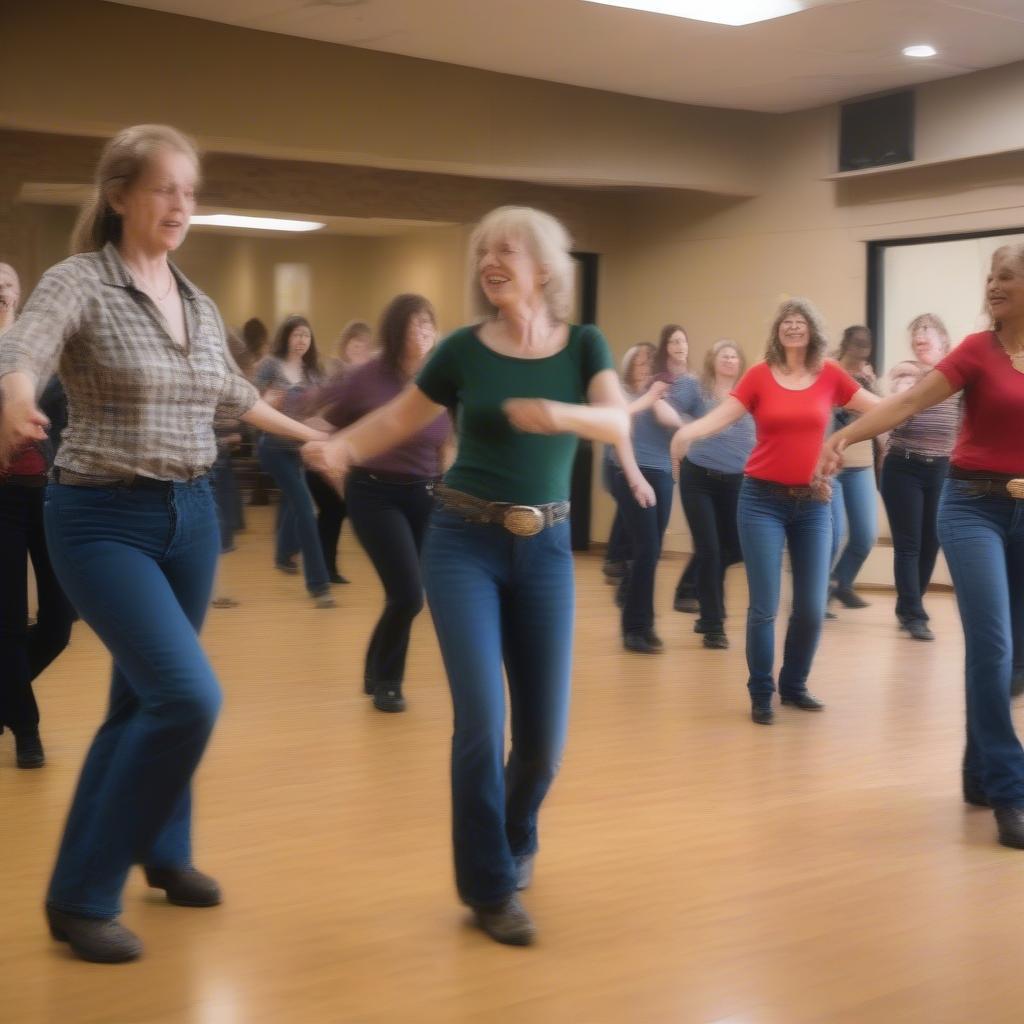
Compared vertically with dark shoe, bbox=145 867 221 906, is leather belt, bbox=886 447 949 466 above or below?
above

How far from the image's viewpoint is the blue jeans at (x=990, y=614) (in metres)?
4.07

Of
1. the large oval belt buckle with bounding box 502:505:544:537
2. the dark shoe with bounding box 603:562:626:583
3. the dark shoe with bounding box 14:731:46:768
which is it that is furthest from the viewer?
the dark shoe with bounding box 603:562:626:583

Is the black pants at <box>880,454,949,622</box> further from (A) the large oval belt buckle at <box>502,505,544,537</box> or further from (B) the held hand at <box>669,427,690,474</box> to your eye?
(A) the large oval belt buckle at <box>502,505,544,537</box>

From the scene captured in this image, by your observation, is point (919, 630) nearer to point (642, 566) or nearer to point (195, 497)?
point (642, 566)

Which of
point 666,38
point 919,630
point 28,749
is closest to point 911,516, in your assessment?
point 919,630

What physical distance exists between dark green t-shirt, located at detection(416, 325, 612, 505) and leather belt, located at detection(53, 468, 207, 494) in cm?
63

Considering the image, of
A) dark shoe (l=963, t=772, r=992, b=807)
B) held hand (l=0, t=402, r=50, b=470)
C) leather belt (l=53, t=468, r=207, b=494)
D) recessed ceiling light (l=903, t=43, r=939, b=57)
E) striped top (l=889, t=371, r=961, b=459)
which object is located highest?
recessed ceiling light (l=903, t=43, r=939, b=57)

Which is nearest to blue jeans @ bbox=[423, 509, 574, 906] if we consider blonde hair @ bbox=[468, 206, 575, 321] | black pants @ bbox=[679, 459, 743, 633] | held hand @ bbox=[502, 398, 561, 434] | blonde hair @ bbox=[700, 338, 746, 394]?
held hand @ bbox=[502, 398, 561, 434]

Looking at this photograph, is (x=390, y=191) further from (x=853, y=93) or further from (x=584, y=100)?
(x=853, y=93)

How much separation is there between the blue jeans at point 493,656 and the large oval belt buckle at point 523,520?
1.2 inches

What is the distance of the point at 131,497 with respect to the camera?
2.94 metres

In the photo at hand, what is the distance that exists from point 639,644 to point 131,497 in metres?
4.71

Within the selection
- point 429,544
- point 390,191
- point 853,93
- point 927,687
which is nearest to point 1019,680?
point 927,687

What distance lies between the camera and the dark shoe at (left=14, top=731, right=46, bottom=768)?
4.66 m
